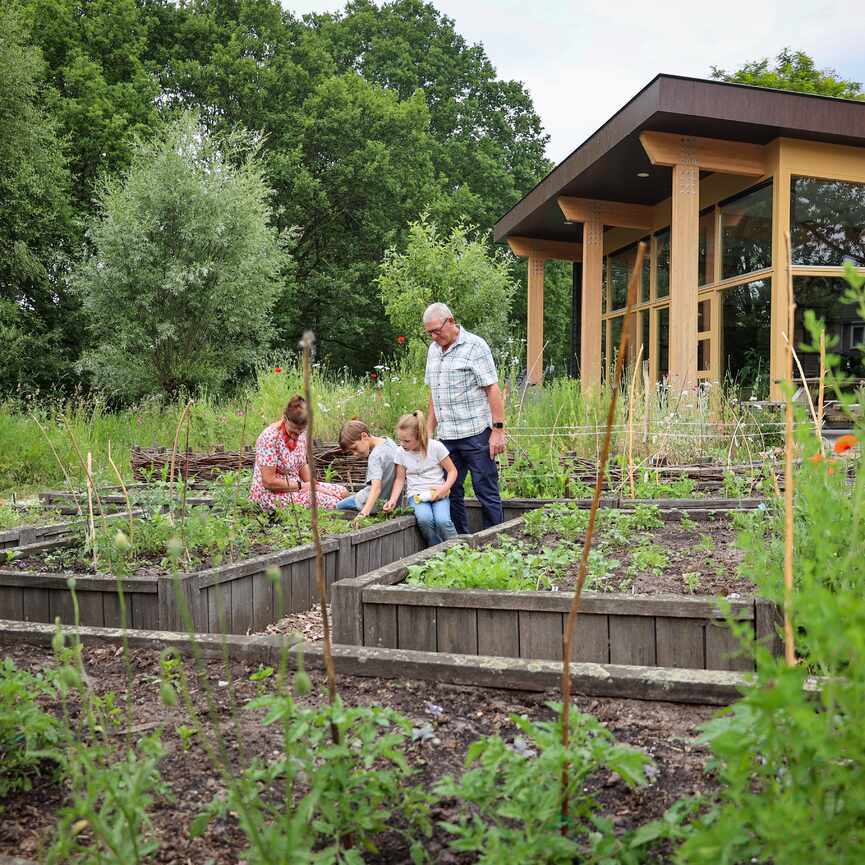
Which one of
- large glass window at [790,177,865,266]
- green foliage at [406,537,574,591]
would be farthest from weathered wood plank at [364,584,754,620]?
large glass window at [790,177,865,266]

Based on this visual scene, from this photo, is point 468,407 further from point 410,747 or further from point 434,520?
point 410,747

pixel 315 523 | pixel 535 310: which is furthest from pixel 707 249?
pixel 315 523

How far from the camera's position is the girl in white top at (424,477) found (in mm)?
5152

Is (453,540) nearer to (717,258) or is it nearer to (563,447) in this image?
(563,447)

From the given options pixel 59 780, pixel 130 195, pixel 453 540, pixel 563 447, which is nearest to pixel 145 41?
pixel 130 195

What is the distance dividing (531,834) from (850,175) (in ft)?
37.0

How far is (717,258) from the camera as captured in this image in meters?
12.0

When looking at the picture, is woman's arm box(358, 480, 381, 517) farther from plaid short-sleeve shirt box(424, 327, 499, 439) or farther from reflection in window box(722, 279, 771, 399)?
reflection in window box(722, 279, 771, 399)

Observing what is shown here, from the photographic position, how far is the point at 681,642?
2.75 meters

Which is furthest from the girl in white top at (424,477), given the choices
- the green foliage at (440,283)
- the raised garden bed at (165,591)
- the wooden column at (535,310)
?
the green foliage at (440,283)

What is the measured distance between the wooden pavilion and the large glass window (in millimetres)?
13

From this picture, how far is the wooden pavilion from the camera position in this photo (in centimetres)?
950

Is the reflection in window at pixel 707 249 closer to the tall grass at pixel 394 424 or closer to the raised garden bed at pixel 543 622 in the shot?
the tall grass at pixel 394 424

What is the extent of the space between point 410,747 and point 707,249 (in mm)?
11858
